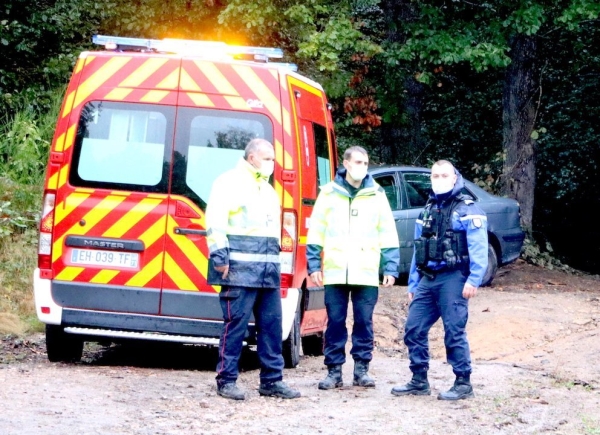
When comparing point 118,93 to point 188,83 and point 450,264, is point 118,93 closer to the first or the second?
point 188,83

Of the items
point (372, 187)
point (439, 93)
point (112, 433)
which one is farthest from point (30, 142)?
point (439, 93)

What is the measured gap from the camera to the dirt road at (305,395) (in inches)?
256

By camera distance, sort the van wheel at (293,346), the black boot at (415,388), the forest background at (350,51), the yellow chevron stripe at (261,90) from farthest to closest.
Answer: the forest background at (350,51) → the van wheel at (293,346) → the yellow chevron stripe at (261,90) → the black boot at (415,388)

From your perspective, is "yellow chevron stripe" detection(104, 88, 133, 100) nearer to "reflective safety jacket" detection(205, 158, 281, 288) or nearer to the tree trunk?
"reflective safety jacket" detection(205, 158, 281, 288)

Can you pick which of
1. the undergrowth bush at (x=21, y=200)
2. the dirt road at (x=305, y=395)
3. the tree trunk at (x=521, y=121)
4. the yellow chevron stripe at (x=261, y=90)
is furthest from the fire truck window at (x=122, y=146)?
the tree trunk at (x=521, y=121)

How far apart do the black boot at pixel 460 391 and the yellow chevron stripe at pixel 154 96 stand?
304 cm

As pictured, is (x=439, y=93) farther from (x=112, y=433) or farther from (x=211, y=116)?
(x=112, y=433)

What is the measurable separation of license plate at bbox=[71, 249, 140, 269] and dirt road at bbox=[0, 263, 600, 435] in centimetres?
82

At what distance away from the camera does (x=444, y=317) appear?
7.77 meters

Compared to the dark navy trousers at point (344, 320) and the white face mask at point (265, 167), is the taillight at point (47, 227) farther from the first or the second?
the dark navy trousers at point (344, 320)

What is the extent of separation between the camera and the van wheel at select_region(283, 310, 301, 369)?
9000 millimetres

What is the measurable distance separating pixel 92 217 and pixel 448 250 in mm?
2692

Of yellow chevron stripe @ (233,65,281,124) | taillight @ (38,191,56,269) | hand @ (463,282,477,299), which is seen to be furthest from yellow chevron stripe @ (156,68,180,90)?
hand @ (463,282,477,299)

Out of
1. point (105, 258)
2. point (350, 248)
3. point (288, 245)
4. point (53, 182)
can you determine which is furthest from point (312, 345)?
point (53, 182)
